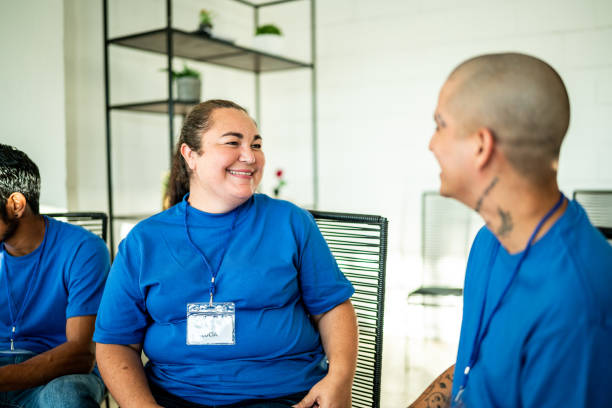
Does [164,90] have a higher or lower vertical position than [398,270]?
higher

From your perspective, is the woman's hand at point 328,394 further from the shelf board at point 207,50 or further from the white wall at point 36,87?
the shelf board at point 207,50

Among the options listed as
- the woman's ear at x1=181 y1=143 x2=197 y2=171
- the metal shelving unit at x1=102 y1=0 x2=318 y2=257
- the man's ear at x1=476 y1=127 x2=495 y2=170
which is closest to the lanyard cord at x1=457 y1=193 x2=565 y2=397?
the man's ear at x1=476 y1=127 x2=495 y2=170

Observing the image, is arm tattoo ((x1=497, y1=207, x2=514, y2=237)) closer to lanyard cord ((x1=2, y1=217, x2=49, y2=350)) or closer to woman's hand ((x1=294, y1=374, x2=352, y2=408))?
woman's hand ((x1=294, y1=374, x2=352, y2=408))

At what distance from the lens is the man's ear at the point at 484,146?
2.41ft

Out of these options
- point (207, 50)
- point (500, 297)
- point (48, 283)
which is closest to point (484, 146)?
point (500, 297)

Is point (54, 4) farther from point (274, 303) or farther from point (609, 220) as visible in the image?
point (609, 220)

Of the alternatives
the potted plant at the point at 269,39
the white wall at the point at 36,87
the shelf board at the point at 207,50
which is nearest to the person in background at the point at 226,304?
the white wall at the point at 36,87

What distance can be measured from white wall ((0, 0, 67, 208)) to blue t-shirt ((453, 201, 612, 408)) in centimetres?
228

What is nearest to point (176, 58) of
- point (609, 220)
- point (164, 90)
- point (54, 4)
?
point (164, 90)

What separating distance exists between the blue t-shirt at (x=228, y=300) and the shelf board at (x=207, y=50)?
1.85 m

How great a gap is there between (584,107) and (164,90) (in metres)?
2.75

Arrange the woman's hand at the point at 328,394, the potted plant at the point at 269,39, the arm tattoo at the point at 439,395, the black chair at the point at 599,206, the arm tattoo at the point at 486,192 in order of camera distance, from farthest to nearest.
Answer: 1. the potted plant at the point at 269,39
2. the black chair at the point at 599,206
3. the woman's hand at the point at 328,394
4. the arm tattoo at the point at 439,395
5. the arm tattoo at the point at 486,192

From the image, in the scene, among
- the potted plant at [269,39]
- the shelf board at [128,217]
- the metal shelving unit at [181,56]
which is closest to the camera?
the metal shelving unit at [181,56]

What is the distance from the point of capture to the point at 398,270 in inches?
154
